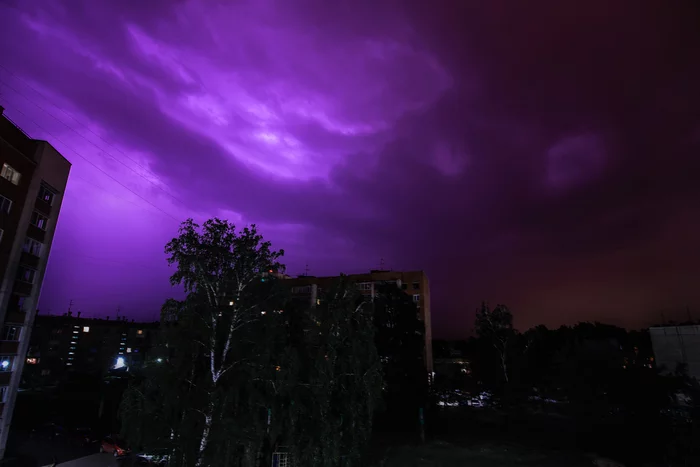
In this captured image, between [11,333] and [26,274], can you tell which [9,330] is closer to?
[11,333]

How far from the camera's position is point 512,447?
31.0 meters

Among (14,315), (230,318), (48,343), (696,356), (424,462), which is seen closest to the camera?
(230,318)

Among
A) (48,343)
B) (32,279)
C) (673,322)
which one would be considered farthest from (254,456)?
(48,343)

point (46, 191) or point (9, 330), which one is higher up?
point (46, 191)

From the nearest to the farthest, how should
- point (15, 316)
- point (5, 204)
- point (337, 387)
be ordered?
point (337, 387)
point (5, 204)
point (15, 316)

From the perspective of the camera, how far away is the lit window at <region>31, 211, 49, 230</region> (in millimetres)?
38250

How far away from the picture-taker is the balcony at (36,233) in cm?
3741

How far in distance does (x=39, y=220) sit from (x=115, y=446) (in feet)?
80.8

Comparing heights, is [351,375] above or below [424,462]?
above

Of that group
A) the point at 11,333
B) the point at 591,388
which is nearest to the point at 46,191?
the point at 11,333

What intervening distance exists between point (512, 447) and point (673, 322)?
3684 centimetres

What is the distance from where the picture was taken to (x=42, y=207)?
39.1 meters

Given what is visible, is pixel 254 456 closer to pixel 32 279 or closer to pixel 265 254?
pixel 265 254

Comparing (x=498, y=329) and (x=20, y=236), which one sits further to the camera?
(x=498, y=329)
